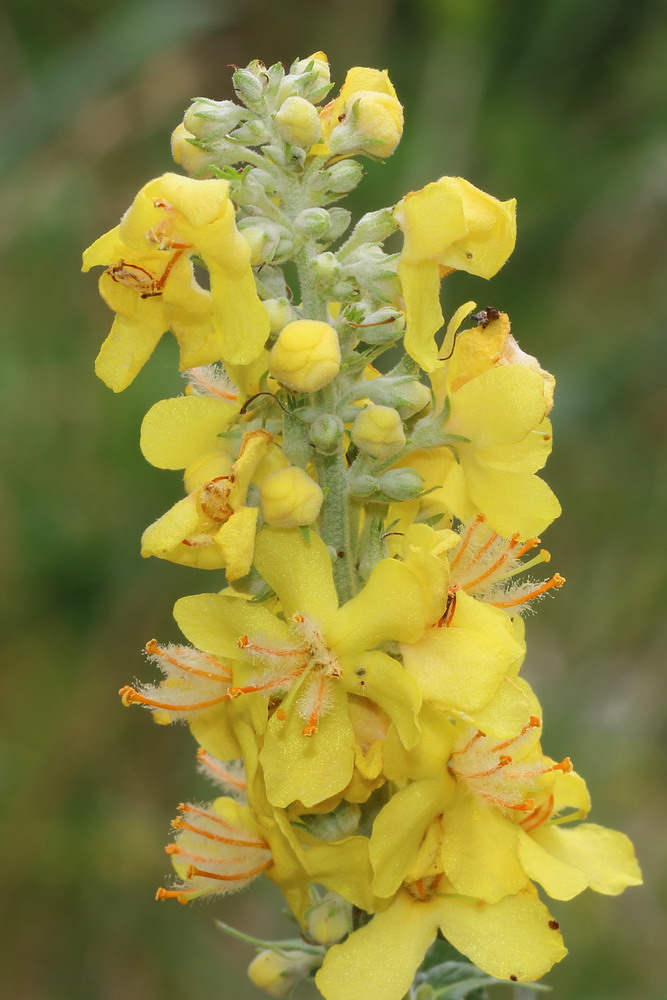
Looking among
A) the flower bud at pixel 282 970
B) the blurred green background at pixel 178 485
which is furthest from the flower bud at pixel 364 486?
the blurred green background at pixel 178 485

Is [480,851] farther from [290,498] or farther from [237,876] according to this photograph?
[290,498]

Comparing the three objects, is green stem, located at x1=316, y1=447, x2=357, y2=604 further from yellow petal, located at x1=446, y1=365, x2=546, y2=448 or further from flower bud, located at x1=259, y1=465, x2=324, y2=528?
yellow petal, located at x1=446, y1=365, x2=546, y2=448

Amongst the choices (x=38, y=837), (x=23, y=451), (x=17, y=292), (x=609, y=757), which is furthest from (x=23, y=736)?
(x=609, y=757)

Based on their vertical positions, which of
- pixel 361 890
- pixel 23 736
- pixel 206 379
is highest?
pixel 206 379

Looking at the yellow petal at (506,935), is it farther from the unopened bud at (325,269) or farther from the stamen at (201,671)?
the unopened bud at (325,269)

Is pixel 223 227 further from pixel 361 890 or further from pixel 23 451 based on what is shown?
pixel 23 451

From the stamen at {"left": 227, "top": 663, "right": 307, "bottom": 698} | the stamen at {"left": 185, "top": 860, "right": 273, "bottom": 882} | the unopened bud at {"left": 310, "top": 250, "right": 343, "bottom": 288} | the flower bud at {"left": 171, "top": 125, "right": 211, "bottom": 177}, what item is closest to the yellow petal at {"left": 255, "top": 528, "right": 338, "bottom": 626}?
the stamen at {"left": 227, "top": 663, "right": 307, "bottom": 698}
